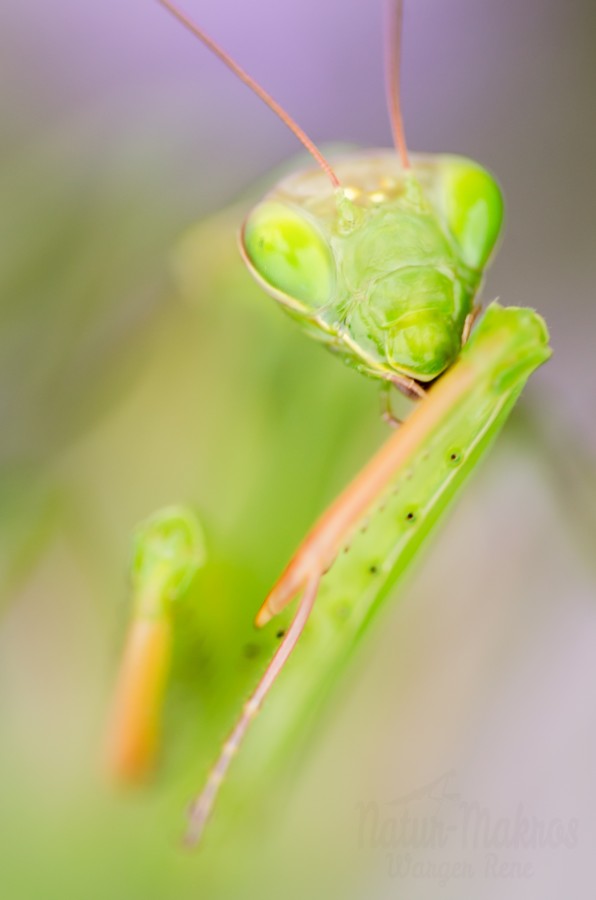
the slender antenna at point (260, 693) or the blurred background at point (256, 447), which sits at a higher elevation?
the blurred background at point (256, 447)

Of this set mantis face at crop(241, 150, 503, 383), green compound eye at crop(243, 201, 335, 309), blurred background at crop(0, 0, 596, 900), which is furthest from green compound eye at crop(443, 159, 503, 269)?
blurred background at crop(0, 0, 596, 900)

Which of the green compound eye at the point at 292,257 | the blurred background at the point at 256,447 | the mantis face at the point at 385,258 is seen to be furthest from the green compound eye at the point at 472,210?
the blurred background at the point at 256,447

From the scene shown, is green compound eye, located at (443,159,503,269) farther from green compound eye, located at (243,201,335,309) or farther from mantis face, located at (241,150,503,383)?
green compound eye, located at (243,201,335,309)

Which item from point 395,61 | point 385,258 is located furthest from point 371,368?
point 395,61

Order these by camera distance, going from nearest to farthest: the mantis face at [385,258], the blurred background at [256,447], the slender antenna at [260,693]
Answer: the slender antenna at [260,693] < the mantis face at [385,258] < the blurred background at [256,447]

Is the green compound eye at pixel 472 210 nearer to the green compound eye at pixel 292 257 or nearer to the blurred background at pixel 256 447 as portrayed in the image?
the green compound eye at pixel 292 257

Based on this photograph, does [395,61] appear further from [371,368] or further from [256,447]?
[256,447]

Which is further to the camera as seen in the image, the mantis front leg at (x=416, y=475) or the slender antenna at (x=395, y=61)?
the slender antenna at (x=395, y=61)

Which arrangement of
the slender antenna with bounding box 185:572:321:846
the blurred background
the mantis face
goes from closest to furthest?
1. the slender antenna with bounding box 185:572:321:846
2. the mantis face
3. the blurred background

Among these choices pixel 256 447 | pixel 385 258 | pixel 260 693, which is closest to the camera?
pixel 260 693
